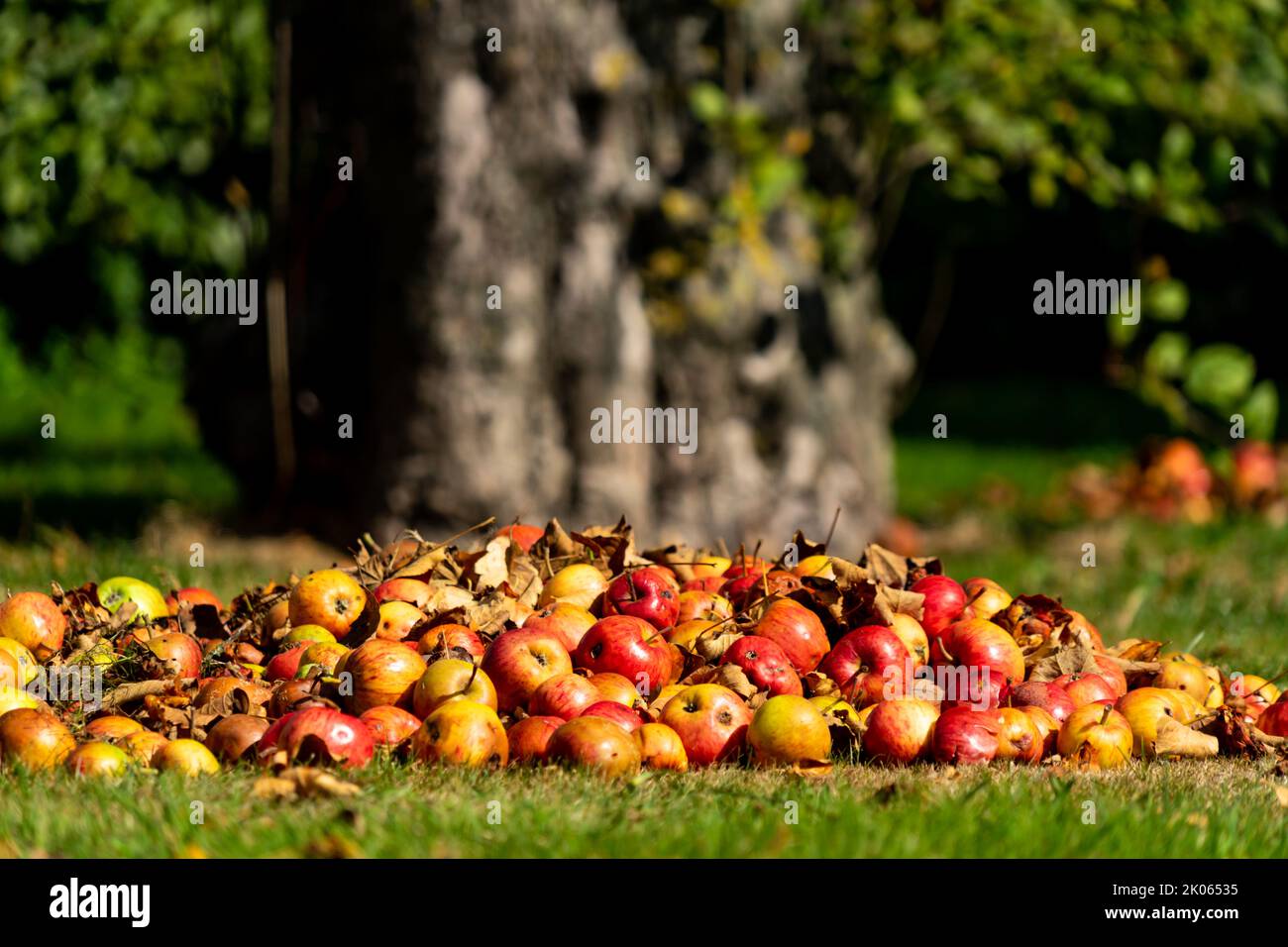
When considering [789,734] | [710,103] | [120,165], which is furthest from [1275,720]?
[120,165]

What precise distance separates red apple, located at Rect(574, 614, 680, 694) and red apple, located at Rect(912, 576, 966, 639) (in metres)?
0.76

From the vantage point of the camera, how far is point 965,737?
3.59 m

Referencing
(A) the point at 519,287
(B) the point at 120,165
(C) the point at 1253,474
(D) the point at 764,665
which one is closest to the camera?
(D) the point at 764,665

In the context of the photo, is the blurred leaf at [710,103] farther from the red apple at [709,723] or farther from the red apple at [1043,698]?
the red apple at [709,723]

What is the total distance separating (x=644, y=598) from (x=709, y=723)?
1.69 feet

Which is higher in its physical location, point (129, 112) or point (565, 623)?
point (129, 112)

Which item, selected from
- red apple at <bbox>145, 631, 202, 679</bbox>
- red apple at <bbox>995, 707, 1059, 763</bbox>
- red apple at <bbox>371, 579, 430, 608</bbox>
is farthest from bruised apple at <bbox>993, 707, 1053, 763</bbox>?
red apple at <bbox>145, 631, 202, 679</bbox>

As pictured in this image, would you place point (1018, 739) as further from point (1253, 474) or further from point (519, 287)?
point (1253, 474)

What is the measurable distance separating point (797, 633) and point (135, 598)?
1786 mm

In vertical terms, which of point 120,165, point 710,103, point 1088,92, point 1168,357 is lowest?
point 1168,357

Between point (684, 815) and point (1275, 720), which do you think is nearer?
point (684, 815)

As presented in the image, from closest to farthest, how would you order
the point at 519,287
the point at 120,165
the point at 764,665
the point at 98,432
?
the point at 764,665
the point at 519,287
the point at 120,165
the point at 98,432

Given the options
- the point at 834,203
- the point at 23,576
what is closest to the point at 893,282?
the point at 834,203

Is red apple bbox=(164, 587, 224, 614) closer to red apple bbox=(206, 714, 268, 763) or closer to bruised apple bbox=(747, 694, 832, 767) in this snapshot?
red apple bbox=(206, 714, 268, 763)
